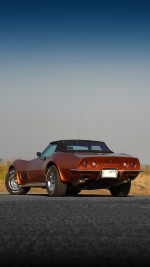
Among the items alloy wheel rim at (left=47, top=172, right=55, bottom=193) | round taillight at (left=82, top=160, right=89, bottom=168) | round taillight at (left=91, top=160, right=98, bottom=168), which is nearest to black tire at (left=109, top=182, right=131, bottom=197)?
Answer: round taillight at (left=91, top=160, right=98, bottom=168)

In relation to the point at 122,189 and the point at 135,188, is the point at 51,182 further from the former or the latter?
the point at 135,188

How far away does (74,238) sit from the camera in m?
5.27

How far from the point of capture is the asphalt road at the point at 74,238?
417 cm

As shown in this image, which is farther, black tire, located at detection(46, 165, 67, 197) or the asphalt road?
black tire, located at detection(46, 165, 67, 197)

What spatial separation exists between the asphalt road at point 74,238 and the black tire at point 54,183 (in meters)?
4.63

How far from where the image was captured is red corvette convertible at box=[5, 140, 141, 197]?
12875 millimetres

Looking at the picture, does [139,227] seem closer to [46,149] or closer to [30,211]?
[30,211]

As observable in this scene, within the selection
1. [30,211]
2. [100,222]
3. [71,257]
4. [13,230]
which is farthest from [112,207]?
[71,257]

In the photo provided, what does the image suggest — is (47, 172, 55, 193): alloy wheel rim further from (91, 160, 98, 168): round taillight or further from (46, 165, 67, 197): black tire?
(91, 160, 98, 168): round taillight

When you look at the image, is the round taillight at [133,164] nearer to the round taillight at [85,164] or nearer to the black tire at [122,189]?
the black tire at [122,189]

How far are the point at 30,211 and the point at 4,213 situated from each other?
0.51m

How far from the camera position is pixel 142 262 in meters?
4.04

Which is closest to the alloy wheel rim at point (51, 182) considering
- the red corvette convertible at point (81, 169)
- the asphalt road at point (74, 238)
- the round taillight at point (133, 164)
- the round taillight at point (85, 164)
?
the red corvette convertible at point (81, 169)

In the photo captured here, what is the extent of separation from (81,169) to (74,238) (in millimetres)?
7491
